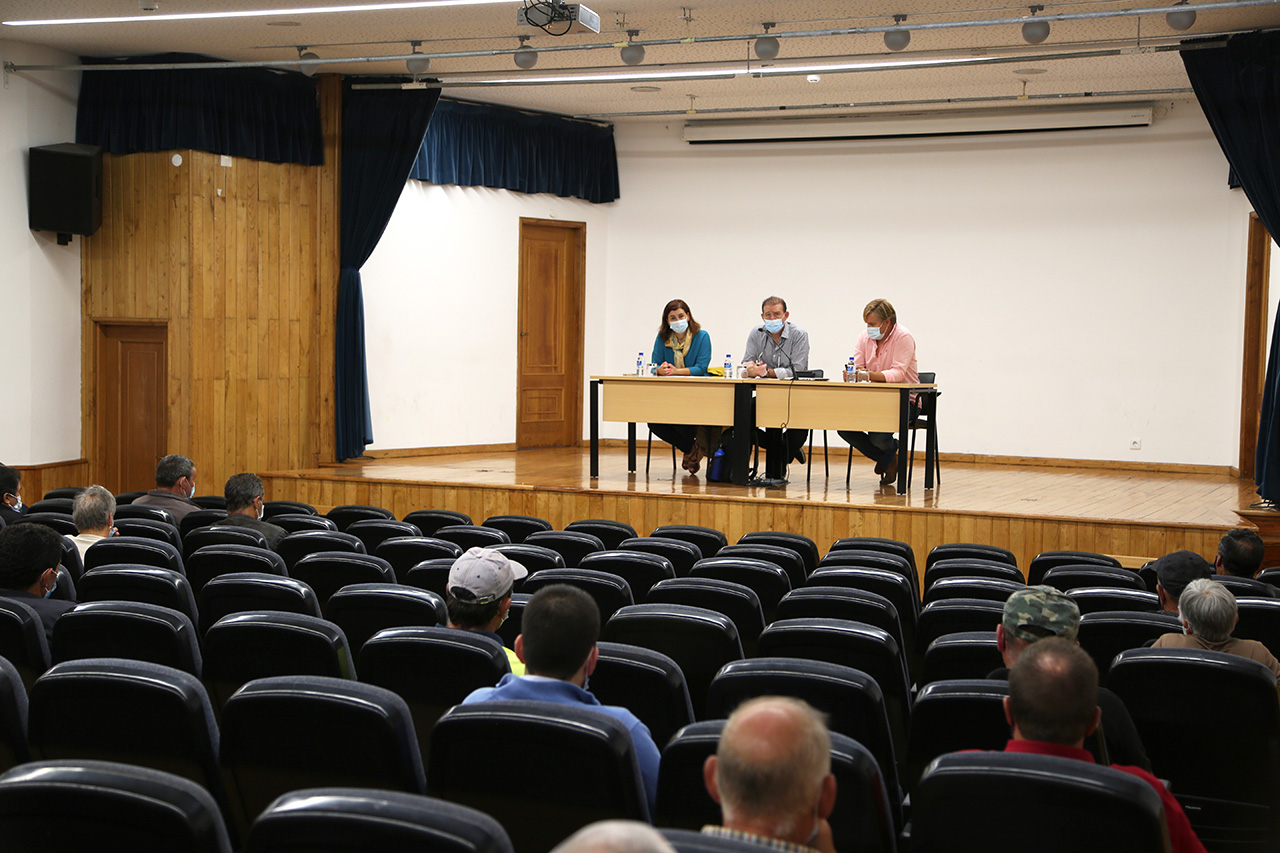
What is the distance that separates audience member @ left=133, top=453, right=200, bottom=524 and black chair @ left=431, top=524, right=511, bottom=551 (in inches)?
59.0

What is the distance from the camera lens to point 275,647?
9.09ft

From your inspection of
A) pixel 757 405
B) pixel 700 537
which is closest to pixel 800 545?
pixel 700 537

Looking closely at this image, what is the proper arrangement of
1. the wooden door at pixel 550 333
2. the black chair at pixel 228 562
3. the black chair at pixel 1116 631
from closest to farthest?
1. the black chair at pixel 1116 631
2. the black chair at pixel 228 562
3. the wooden door at pixel 550 333

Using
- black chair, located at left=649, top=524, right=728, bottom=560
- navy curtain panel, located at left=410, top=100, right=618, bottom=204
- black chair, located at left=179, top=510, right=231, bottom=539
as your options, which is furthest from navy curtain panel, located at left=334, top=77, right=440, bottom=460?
black chair, located at left=649, top=524, right=728, bottom=560

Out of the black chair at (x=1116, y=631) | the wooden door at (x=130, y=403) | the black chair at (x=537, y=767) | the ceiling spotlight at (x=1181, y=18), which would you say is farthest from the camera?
the wooden door at (x=130, y=403)

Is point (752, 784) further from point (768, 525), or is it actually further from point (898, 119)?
point (898, 119)

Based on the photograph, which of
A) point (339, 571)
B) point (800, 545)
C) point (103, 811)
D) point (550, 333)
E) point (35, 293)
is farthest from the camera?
point (550, 333)

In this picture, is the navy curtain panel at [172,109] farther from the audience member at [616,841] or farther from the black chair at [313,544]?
the audience member at [616,841]

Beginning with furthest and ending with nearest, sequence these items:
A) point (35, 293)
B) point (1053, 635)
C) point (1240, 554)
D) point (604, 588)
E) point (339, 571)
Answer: point (35, 293), point (1240, 554), point (339, 571), point (604, 588), point (1053, 635)

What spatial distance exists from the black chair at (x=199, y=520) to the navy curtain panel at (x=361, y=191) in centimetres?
429

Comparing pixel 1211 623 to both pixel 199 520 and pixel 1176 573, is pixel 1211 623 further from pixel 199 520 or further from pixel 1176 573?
pixel 199 520

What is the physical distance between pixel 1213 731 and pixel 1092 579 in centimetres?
167

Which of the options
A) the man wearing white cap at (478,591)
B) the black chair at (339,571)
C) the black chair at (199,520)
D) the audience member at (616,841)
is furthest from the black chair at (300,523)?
the audience member at (616,841)

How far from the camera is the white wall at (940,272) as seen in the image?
411 inches
